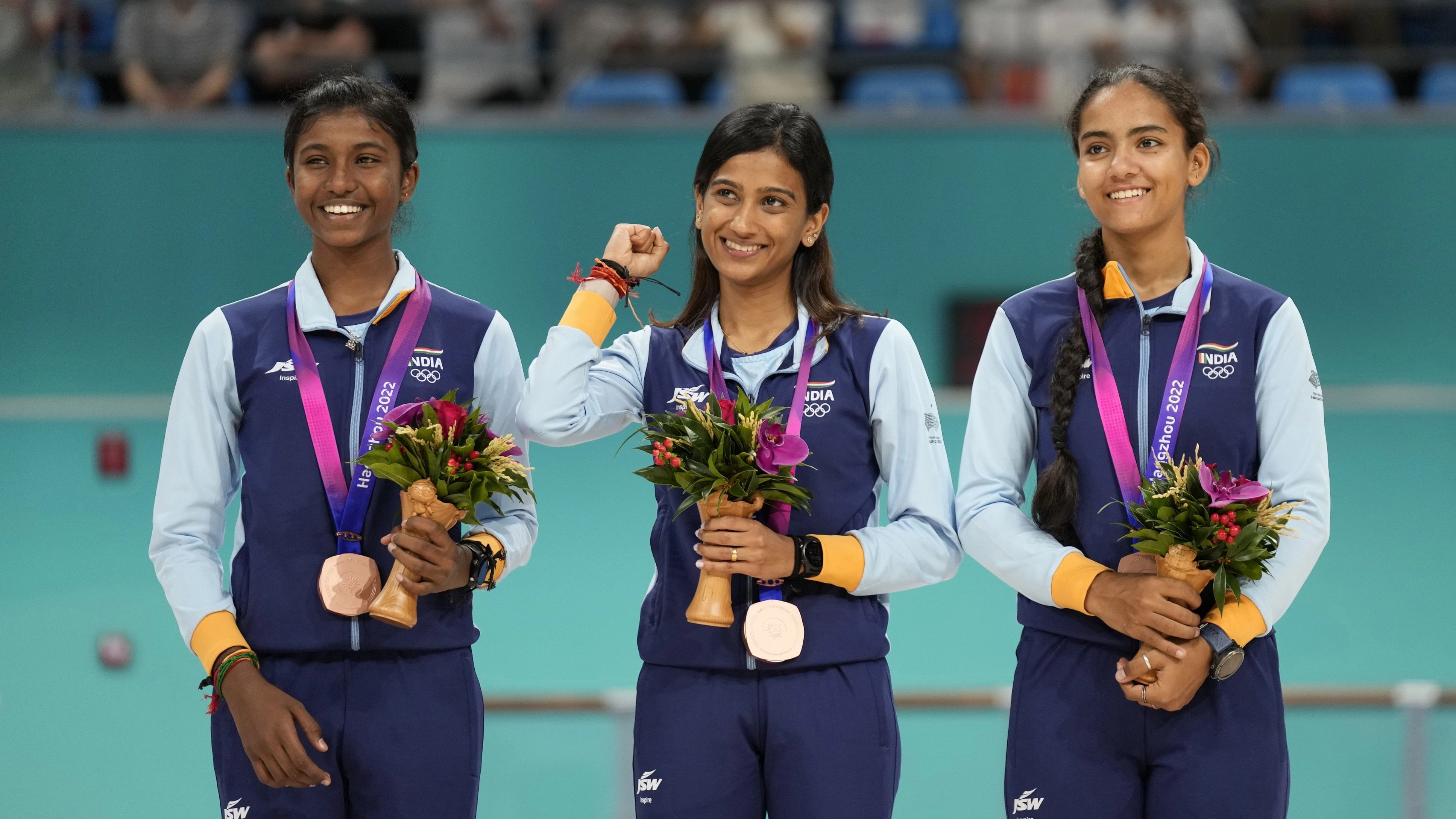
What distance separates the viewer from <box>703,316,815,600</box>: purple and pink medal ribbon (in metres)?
2.33

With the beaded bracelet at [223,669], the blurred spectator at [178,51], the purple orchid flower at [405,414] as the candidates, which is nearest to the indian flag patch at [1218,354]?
the purple orchid flower at [405,414]

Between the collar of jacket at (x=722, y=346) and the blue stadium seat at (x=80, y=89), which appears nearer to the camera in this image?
the collar of jacket at (x=722, y=346)

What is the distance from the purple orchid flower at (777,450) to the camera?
2.21 metres

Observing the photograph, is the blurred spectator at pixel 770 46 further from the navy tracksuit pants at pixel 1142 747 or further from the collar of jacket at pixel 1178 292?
the navy tracksuit pants at pixel 1142 747

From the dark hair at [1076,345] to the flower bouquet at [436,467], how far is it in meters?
0.87

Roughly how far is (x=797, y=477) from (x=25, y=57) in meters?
4.93

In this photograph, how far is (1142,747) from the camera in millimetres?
2279

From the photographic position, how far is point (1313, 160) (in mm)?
5738

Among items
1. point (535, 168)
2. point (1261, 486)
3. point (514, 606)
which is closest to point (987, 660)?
point (514, 606)

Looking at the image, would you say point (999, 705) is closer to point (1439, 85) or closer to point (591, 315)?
point (591, 315)

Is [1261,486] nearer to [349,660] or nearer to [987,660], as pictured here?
[349,660]

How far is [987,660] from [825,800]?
115 inches

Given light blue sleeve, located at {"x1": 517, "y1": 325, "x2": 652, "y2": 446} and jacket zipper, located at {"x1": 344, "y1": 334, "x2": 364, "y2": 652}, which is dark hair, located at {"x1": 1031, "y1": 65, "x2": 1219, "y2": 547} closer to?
light blue sleeve, located at {"x1": 517, "y1": 325, "x2": 652, "y2": 446}

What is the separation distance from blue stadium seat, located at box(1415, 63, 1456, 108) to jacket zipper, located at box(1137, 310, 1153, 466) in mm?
4427
